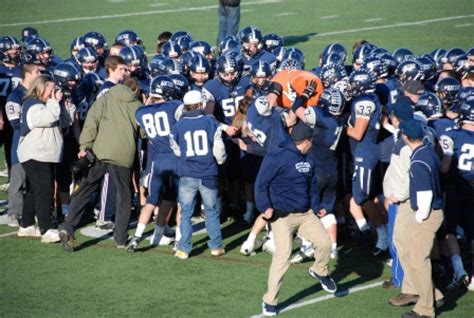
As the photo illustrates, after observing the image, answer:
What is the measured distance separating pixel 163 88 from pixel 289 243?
10.3 feet

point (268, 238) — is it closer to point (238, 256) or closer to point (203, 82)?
point (238, 256)

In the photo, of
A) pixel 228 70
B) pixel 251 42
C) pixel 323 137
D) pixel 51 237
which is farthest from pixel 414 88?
pixel 51 237

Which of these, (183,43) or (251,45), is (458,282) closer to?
(251,45)

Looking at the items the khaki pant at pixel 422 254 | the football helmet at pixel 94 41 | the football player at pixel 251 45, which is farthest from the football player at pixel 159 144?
the football player at pixel 251 45

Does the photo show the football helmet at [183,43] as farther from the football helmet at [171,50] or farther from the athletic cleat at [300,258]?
the athletic cleat at [300,258]

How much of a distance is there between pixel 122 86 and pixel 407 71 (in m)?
3.78

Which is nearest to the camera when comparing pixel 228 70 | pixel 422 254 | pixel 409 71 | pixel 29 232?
pixel 422 254

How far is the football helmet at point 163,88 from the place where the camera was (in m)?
12.8

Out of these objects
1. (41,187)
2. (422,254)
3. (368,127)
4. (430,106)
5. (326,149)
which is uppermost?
(430,106)

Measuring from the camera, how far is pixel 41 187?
1302 cm

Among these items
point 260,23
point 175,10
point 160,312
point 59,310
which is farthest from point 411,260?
point 175,10

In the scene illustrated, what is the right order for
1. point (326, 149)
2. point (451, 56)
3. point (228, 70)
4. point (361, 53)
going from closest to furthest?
point (326, 149)
point (228, 70)
point (361, 53)
point (451, 56)

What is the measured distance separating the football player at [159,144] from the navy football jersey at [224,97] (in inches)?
47.4

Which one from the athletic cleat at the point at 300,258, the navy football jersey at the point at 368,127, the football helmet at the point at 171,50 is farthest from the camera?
the football helmet at the point at 171,50
